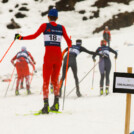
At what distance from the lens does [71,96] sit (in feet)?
26.8

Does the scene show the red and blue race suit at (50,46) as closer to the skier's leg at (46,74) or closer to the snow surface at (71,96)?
the skier's leg at (46,74)

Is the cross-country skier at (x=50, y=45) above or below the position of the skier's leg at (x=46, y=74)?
above

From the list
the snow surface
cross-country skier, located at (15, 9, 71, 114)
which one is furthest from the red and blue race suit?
the snow surface

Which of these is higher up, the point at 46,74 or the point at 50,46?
the point at 50,46

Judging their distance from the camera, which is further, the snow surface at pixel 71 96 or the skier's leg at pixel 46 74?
the skier's leg at pixel 46 74

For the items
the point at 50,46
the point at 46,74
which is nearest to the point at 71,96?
the point at 46,74

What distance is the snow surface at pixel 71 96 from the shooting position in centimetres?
357

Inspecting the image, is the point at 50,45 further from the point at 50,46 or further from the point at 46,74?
the point at 46,74

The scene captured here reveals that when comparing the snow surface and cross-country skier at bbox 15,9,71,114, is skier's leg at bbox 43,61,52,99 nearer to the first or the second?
cross-country skier at bbox 15,9,71,114

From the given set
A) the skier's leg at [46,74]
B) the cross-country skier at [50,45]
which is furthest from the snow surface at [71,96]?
the cross-country skier at [50,45]

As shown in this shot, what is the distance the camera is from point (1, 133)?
3301mm

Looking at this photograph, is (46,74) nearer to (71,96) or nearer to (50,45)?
(50,45)

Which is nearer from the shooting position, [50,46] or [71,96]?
[50,46]

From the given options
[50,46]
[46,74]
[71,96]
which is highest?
[50,46]
